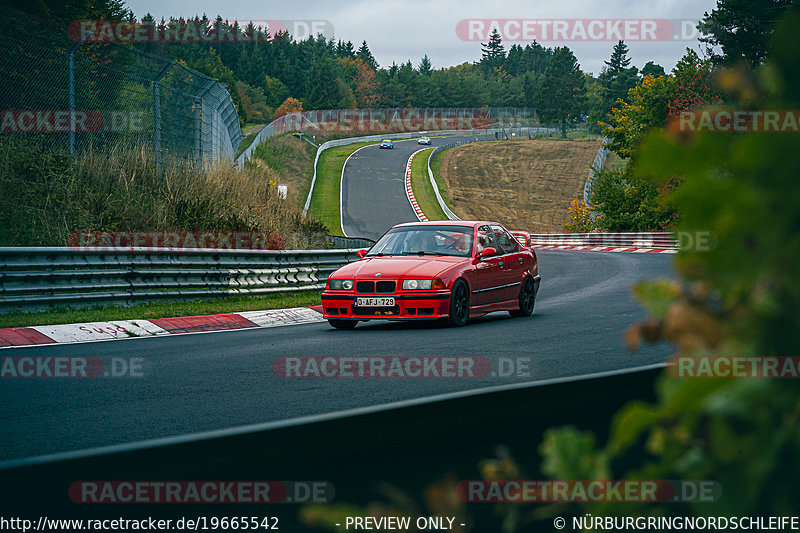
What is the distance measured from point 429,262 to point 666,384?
11.8 m

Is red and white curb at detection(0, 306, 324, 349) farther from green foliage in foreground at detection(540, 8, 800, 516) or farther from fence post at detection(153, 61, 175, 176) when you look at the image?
green foliage in foreground at detection(540, 8, 800, 516)

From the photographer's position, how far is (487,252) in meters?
13.4

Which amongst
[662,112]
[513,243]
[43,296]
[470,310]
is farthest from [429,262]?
[662,112]

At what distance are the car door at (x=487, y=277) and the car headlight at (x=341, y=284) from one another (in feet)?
5.79

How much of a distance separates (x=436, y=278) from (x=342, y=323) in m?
1.70

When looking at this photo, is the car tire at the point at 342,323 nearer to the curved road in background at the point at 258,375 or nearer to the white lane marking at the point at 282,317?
the curved road in background at the point at 258,375

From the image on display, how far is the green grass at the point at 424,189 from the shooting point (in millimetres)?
66562

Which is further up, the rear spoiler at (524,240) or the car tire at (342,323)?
the rear spoiler at (524,240)

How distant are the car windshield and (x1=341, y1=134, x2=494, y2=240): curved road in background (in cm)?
3432
